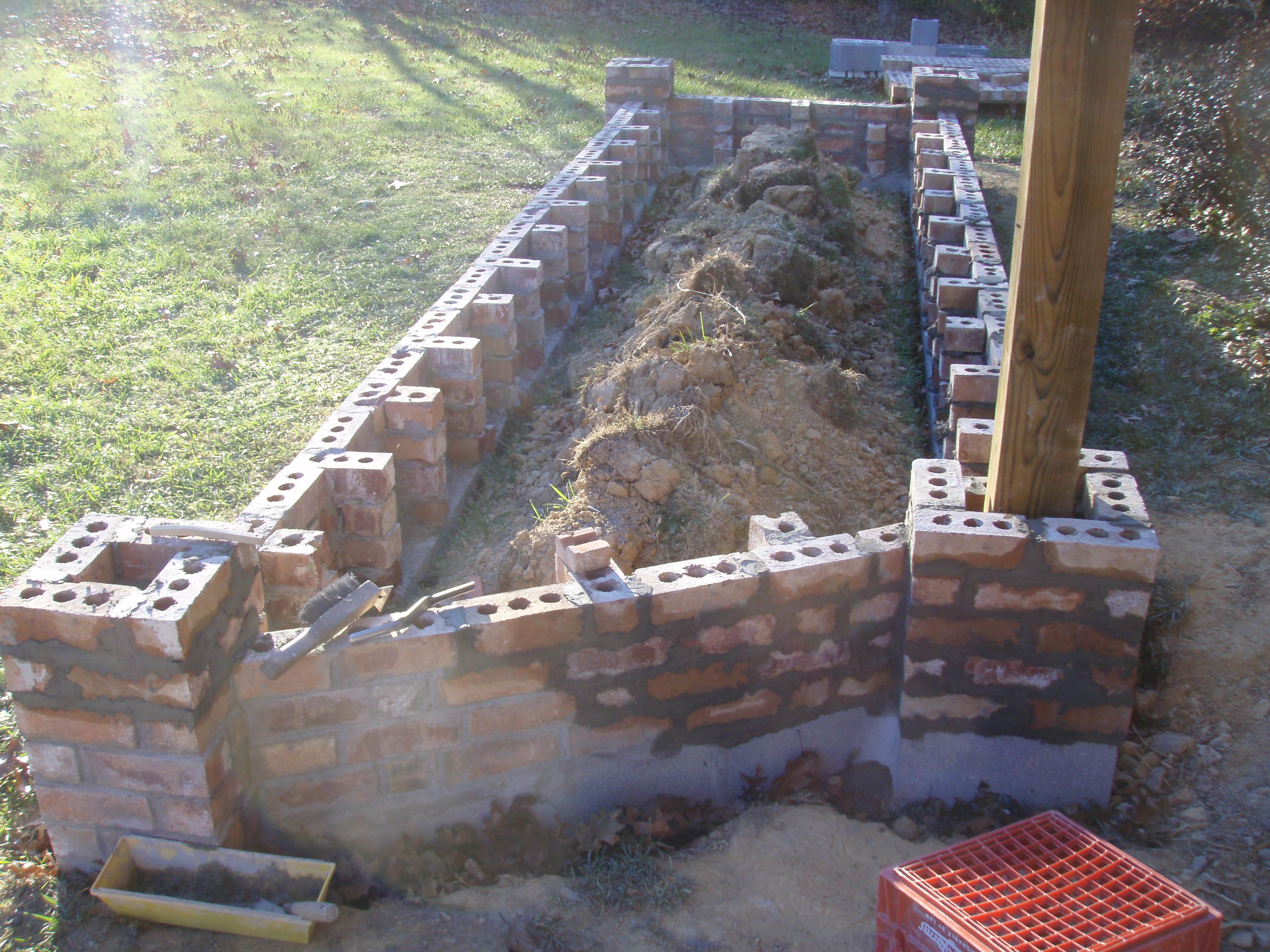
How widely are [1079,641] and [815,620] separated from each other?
2.74 feet

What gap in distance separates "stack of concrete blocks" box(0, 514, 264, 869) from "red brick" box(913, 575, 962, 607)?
208 cm

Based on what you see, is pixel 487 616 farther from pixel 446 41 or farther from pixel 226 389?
pixel 446 41

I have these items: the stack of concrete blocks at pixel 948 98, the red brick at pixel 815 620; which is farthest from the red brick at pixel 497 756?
the stack of concrete blocks at pixel 948 98

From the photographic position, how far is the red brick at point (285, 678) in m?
3.12

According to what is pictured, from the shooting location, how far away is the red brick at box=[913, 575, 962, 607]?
339 cm

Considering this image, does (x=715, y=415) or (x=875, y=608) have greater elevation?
(x=715, y=415)

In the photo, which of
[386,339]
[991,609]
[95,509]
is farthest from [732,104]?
[991,609]

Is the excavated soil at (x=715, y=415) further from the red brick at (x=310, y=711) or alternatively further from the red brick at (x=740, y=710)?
the red brick at (x=310, y=711)

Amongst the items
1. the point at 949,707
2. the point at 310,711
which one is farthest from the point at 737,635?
the point at 310,711

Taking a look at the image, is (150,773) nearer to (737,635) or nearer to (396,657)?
(396,657)

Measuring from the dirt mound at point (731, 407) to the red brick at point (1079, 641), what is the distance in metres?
1.63

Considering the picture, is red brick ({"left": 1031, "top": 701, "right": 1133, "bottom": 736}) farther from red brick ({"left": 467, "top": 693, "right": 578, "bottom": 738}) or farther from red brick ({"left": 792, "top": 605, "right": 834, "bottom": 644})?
red brick ({"left": 467, "top": 693, "right": 578, "bottom": 738})

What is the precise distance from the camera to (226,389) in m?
6.30

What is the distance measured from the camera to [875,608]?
3578 millimetres
